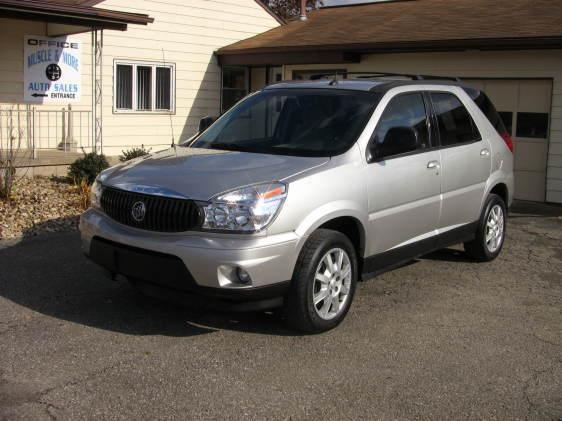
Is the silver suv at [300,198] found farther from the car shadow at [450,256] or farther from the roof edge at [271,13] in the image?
the roof edge at [271,13]

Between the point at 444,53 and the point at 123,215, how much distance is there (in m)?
9.21

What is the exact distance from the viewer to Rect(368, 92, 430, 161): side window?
551cm

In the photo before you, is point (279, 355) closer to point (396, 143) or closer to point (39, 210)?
A: point (396, 143)

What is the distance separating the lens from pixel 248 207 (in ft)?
14.7

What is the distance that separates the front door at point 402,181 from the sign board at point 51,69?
9.39m

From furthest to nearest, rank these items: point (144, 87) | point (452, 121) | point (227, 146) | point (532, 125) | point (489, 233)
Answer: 1. point (144, 87)
2. point (532, 125)
3. point (489, 233)
4. point (452, 121)
5. point (227, 146)

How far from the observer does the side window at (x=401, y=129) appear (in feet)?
18.1

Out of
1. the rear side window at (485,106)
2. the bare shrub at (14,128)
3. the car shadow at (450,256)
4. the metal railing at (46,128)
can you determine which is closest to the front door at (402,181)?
the rear side window at (485,106)

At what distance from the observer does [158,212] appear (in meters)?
4.68

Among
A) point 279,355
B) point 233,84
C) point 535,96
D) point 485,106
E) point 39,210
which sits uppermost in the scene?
point 233,84

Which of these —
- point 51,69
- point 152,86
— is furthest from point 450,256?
point 152,86

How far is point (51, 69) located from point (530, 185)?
30.5ft

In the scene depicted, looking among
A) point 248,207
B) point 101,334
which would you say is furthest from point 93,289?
point 248,207

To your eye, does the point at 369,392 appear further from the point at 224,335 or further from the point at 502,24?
the point at 502,24
